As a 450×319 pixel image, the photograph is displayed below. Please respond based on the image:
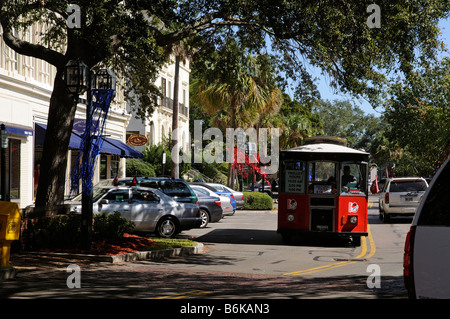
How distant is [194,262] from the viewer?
13516mm

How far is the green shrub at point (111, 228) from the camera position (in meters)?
14.6

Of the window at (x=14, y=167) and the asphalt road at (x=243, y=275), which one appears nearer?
the asphalt road at (x=243, y=275)

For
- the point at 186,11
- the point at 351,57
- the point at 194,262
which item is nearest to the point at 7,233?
the point at 194,262

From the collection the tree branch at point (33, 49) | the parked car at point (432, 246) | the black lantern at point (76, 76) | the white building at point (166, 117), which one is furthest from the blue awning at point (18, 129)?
the parked car at point (432, 246)

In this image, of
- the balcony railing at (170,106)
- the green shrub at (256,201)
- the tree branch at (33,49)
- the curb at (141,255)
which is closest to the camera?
the curb at (141,255)

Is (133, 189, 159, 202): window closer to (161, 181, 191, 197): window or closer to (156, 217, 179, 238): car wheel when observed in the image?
(156, 217, 179, 238): car wheel

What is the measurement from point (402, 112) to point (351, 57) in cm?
3746

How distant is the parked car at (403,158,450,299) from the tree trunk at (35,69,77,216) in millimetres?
10881

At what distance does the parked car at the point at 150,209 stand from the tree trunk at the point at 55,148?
3.56 meters

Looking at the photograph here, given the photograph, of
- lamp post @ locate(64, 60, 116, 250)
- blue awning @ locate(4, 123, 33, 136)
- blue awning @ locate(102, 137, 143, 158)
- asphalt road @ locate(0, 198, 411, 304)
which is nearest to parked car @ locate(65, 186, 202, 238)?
asphalt road @ locate(0, 198, 411, 304)

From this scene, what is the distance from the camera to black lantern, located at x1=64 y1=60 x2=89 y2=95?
1291 cm

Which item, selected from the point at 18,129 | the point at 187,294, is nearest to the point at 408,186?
the point at 18,129

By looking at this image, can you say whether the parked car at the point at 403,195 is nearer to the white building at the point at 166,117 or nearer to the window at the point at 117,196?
the window at the point at 117,196
